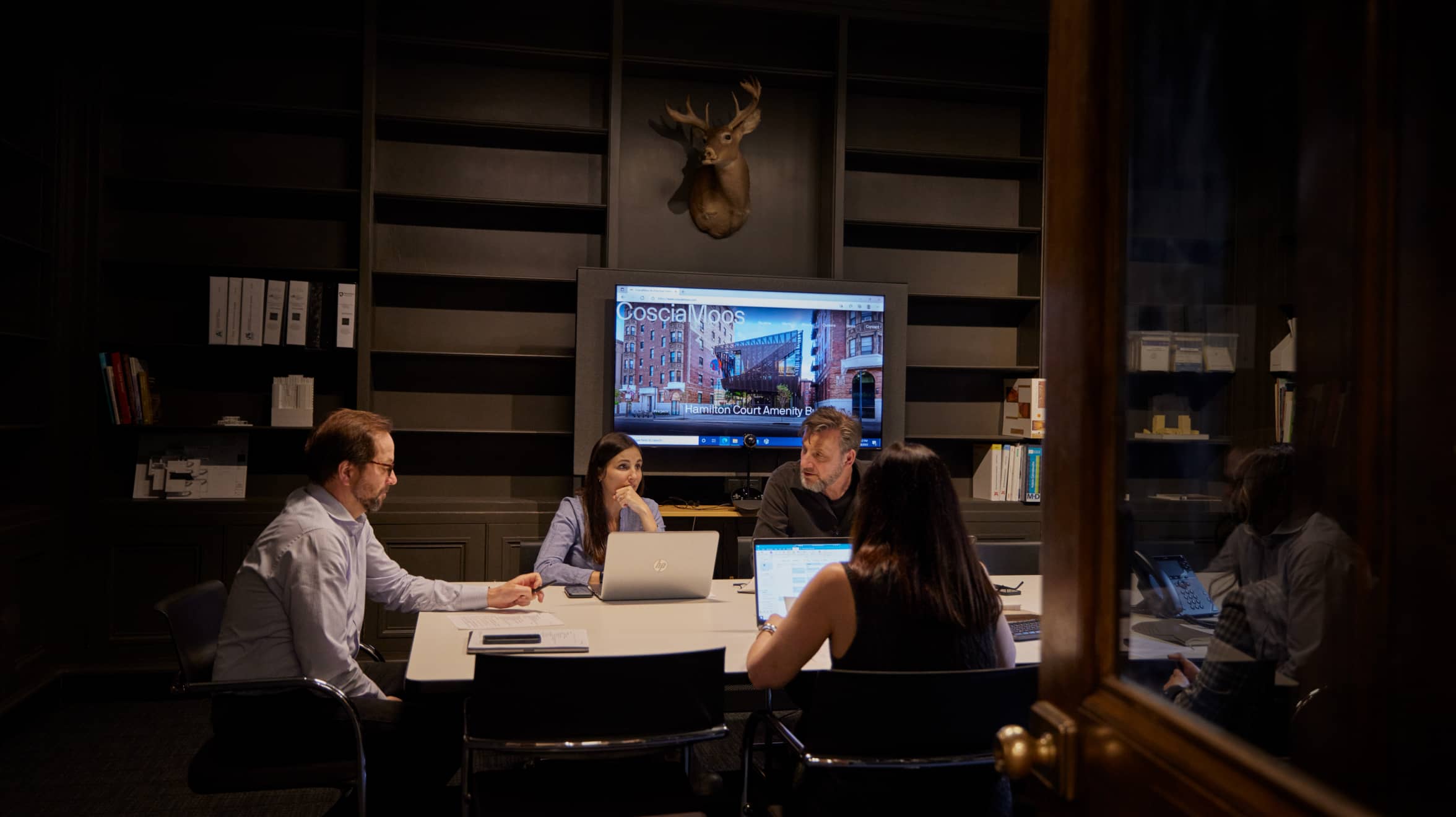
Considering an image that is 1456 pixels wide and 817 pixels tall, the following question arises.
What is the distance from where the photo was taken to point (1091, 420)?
0.82 metres

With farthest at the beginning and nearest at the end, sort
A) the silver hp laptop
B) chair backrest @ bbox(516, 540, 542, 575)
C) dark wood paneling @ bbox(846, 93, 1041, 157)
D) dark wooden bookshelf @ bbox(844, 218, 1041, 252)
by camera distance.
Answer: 1. dark wood paneling @ bbox(846, 93, 1041, 157)
2. dark wooden bookshelf @ bbox(844, 218, 1041, 252)
3. chair backrest @ bbox(516, 540, 542, 575)
4. the silver hp laptop

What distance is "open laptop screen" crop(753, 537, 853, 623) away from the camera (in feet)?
8.25

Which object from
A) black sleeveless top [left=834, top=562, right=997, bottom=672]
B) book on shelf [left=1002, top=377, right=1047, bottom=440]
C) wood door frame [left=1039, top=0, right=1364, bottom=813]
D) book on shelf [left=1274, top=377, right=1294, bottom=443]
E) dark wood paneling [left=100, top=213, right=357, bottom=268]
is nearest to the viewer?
book on shelf [left=1274, top=377, right=1294, bottom=443]

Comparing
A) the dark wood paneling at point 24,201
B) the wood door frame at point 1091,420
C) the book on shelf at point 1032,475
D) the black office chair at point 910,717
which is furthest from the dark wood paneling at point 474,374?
the wood door frame at point 1091,420

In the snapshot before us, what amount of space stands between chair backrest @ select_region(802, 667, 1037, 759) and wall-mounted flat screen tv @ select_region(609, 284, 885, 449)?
294 centimetres

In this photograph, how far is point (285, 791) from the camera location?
10.3 feet

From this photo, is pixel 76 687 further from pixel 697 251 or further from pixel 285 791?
pixel 697 251

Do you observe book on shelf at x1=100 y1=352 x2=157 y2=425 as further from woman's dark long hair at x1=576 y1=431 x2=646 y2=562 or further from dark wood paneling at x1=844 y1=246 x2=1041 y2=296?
dark wood paneling at x1=844 y1=246 x2=1041 y2=296

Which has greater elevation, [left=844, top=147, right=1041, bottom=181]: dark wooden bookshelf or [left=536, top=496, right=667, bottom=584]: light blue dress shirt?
[left=844, top=147, right=1041, bottom=181]: dark wooden bookshelf

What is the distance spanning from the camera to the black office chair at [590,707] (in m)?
1.78

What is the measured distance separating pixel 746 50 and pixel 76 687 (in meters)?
4.50

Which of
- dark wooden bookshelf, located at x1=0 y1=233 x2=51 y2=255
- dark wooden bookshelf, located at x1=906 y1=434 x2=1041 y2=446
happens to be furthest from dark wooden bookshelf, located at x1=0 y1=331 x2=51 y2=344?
dark wooden bookshelf, located at x1=906 y1=434 x2=1041 y2=446

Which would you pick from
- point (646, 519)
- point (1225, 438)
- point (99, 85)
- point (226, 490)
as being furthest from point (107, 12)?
point (1225, 438)

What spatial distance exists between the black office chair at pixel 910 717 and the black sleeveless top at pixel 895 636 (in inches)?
4.9
